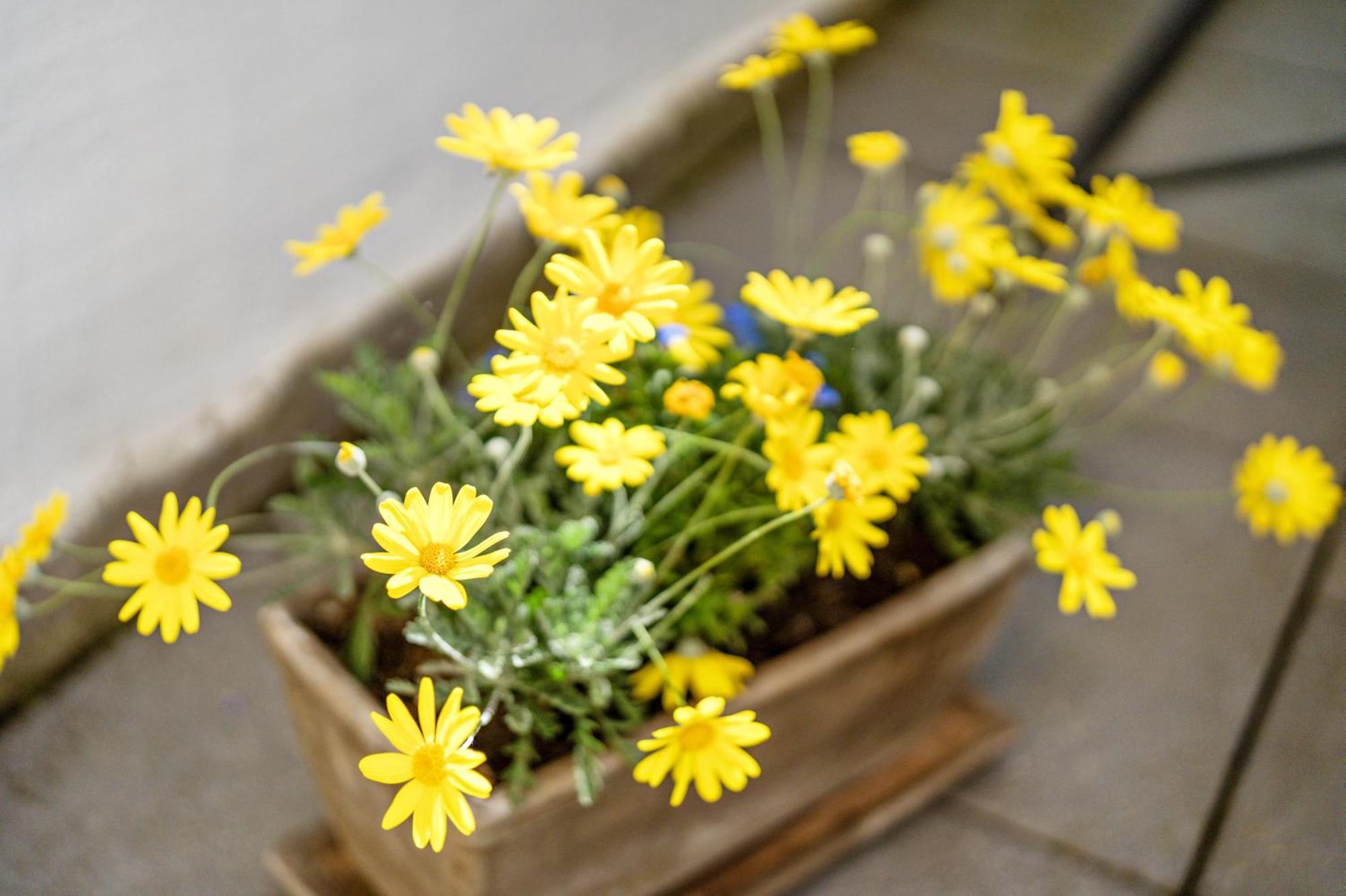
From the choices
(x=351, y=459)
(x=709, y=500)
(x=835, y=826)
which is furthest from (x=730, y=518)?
(x=835, y=826)

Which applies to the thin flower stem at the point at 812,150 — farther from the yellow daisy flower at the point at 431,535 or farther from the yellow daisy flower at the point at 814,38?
the yellow daisy flower at the point at 431,535

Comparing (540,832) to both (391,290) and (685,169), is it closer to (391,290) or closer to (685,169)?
(391,290)

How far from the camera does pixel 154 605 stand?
1.63ft

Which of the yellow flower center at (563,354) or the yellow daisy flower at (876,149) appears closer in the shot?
the yellow flower center at (563,354)

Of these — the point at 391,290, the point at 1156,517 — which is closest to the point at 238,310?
the point at 391,290

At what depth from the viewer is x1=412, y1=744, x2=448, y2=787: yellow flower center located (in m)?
0.44

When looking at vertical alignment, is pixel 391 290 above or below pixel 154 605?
below

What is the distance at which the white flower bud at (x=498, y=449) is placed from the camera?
66 centimetres

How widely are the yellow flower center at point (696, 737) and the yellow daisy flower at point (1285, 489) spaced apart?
0.45 m

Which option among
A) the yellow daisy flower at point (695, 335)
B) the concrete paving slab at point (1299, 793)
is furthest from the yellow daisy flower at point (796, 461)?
the concrete paving slab at point (1299, 793)

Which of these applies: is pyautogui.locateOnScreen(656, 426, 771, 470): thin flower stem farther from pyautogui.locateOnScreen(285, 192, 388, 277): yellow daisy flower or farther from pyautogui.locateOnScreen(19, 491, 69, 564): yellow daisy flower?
pyautogui.locateOnScreen(19, 491, 69, 564): yellow daisy flower

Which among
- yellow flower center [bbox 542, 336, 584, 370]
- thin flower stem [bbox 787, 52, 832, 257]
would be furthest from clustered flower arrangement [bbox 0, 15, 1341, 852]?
thin flower stem [bbox 787, 52, 832, 257]

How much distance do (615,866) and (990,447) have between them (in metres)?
0.42

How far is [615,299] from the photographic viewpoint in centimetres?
51
